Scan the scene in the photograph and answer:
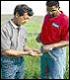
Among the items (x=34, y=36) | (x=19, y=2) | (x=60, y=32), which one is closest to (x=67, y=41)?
(x=60, y=32)

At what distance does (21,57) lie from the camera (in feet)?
17.5

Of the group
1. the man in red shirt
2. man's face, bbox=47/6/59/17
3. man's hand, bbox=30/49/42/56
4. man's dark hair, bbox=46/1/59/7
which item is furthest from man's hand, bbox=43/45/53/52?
man's dark hair, bbox=46/1/59/7

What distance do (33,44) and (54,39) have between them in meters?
0.31

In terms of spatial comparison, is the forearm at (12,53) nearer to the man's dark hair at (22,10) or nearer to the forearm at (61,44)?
the forearm at (61,44)

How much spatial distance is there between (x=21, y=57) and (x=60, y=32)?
26.4 inches

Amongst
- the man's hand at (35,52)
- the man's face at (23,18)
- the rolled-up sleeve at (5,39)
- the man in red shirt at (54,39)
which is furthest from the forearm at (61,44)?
the rolled-up sleeve at (5,39)

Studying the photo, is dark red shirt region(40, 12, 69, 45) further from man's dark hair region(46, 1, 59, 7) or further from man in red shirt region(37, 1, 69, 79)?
man's dark hair region(46, 1, 59, 7)

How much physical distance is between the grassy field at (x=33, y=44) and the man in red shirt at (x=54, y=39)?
8 centimetres

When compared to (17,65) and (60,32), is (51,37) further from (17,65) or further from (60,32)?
(17,65)

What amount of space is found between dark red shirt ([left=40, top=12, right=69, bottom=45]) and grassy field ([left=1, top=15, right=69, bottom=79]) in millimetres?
99

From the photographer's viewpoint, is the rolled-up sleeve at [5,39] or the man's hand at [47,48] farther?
the man's hand at [47,48]

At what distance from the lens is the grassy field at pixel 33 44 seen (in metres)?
5.35

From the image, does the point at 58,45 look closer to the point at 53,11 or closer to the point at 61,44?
the point at 61,44

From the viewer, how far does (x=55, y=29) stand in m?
5.29
